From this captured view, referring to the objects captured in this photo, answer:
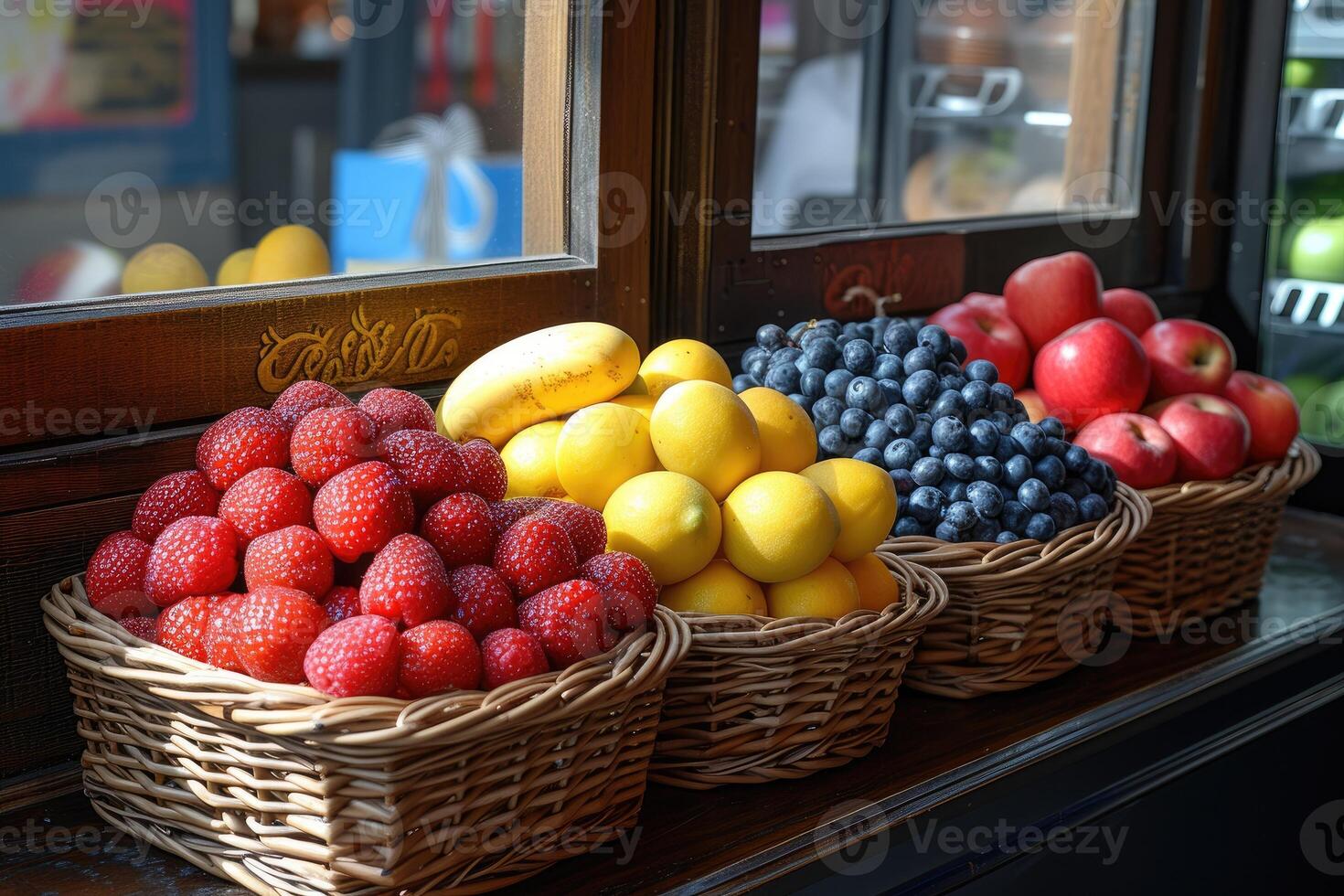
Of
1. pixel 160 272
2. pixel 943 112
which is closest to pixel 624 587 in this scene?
pixel 160 272

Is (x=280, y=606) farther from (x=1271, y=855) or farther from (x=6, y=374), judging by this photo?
(x=1271, y=855)

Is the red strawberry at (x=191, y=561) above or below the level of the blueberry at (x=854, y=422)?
below

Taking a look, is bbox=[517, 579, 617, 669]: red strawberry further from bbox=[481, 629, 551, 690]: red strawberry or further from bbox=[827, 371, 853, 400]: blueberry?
bbox=[827, 371, 853, 400]: blueberry

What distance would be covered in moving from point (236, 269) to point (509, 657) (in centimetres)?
62

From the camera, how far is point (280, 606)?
829mm

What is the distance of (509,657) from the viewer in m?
0.86

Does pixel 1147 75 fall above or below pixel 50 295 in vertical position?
above

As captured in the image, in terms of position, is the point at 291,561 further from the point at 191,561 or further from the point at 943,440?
the point at 943,440

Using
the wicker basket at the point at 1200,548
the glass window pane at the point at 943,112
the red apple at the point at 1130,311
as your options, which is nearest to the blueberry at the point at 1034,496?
the wicker basket at the point at 1200,548

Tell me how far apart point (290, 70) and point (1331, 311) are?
13.8 feet

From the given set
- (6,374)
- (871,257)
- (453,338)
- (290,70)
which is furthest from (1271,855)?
(290,70)

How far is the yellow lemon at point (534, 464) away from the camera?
3.77ft

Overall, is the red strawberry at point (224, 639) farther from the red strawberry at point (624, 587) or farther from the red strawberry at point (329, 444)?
the red strawberry at point (624, 587)

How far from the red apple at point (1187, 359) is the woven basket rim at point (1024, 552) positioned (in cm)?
39
